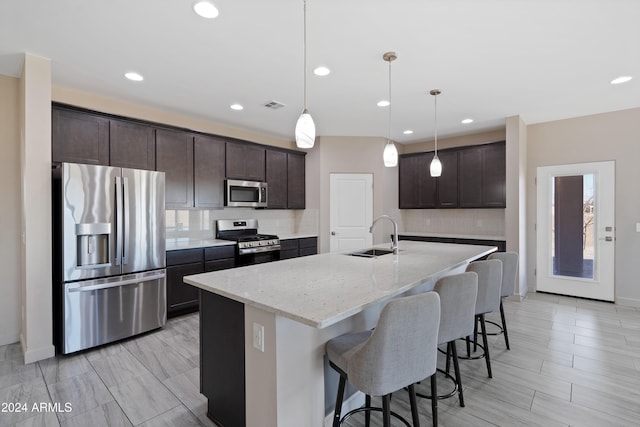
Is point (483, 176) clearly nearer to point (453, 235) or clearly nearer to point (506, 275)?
point (453, 235)

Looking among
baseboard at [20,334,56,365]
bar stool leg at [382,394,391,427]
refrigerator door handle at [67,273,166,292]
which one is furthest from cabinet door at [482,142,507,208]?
baseboard at [20,334,56,365]

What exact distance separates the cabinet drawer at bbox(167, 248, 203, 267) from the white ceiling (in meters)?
1.87

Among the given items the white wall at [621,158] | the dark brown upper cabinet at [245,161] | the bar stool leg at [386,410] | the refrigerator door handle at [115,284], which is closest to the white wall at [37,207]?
the refrigerator door handle at [115,284]

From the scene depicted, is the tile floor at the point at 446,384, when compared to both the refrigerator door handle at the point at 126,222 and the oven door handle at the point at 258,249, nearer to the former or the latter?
the refrigerator door handle at the point at 126,222

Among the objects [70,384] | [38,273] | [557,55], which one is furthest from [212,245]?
[557,55]

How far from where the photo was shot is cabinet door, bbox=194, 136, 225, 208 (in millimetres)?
4297

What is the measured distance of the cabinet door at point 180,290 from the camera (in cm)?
368

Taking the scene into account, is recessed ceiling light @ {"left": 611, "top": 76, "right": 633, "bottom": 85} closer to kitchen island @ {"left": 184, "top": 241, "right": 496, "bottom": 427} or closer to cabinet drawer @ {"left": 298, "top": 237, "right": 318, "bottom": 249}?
kitchen island @ {"left": 184, "top": 241, "right": 496, "bottom": 427}

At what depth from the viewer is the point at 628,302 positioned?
417 centimetres

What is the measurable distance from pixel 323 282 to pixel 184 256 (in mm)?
2545

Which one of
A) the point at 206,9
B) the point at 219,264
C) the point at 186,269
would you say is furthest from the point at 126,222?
the point at 206,9

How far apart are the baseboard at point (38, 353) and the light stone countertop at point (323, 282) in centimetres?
200

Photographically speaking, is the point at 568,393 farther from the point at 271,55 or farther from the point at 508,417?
the point at 271,55

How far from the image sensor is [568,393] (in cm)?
223
